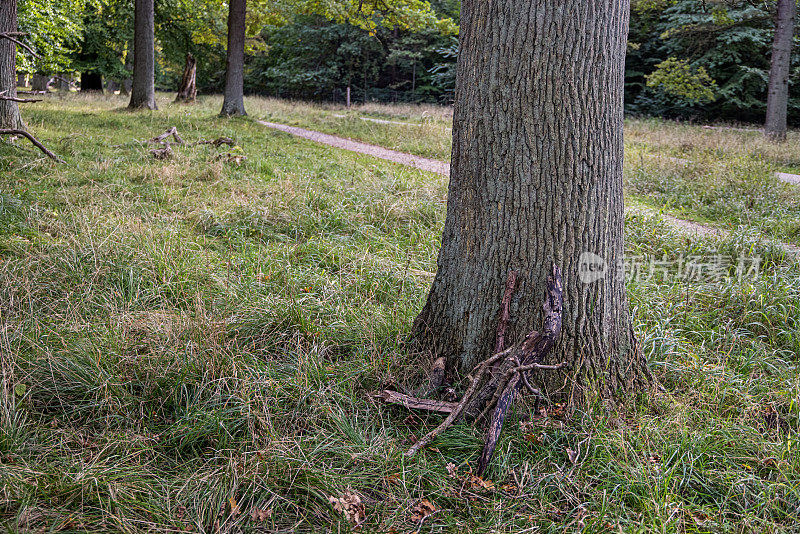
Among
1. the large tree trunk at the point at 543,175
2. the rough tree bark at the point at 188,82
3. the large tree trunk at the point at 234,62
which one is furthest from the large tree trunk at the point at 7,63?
the rough tree bark at the point at 188,82

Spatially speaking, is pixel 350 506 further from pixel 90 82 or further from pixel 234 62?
pixel 90 82

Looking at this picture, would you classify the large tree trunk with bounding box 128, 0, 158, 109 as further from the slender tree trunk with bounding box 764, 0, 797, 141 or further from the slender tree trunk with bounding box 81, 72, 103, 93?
the slender tree trunk with bounding box 764, 0, 797, 141

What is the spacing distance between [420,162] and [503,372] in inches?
319

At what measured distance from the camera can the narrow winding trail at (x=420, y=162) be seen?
583 centimetres

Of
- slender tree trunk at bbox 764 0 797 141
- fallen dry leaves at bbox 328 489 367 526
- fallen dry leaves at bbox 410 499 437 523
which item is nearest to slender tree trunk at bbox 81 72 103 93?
slender tree trunk at bbox 764 0 797 141

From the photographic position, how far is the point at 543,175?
2.72 metres

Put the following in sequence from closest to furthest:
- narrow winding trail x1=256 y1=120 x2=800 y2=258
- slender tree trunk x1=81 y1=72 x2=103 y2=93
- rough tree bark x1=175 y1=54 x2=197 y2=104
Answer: narrow winding trail x1=256 y1=120 x2=800 y2=258 < rough tree bark x1=175 y1=54 x2=197 y2=104 < slender tree trunk x1=81 y1=72 x2=103 y2=93

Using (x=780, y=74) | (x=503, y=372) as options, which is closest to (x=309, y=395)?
(x=503, y=372)

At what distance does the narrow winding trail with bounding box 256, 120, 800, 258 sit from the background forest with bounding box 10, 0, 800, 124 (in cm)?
406

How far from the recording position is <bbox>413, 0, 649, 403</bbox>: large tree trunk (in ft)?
→ 8.73

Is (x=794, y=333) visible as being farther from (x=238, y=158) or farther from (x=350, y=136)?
(x=350, y=136)

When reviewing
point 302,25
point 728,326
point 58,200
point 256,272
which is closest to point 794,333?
point 728,326

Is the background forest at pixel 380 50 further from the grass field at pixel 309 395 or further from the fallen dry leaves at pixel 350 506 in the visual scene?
the fallen dry leaves at pixel 350 506

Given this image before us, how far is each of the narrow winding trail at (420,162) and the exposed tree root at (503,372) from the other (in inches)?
141
